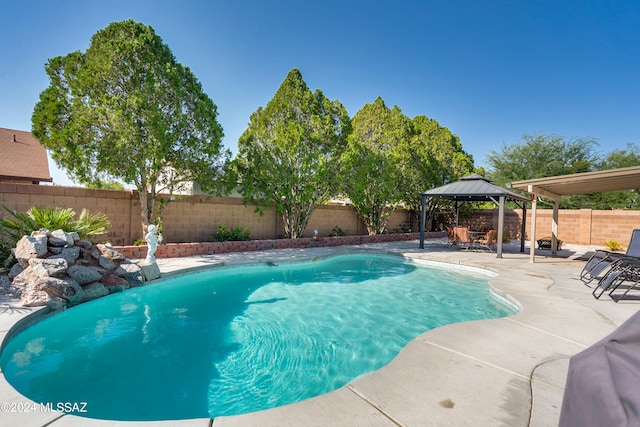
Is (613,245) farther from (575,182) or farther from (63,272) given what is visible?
(63,272)

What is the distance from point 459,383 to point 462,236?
12.1 m

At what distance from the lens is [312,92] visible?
43.9 ft

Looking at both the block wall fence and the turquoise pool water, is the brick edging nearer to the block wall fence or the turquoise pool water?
the block wall fence

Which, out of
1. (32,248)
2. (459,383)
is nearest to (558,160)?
(459,383)

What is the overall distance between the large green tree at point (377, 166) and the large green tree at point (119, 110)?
7.23 meters

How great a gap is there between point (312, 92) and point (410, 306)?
387 inches

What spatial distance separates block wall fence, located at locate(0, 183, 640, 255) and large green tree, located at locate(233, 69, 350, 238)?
86 cm

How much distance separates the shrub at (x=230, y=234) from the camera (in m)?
11.9

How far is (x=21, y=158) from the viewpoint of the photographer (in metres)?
15.4

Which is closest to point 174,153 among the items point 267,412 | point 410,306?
point 410,306

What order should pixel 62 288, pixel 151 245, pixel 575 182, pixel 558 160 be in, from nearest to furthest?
pixel 62 288, pixel 151 245, pixel 575 182, pixel 558 160

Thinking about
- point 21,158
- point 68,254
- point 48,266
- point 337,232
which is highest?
point 21,158

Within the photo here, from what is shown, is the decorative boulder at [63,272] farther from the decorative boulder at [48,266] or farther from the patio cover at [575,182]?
the patio cover at [575,182]

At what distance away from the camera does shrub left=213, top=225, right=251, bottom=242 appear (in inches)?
468
